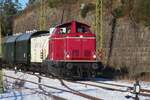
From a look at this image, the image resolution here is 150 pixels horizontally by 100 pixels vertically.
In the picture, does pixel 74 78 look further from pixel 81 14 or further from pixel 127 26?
pixel 81 14

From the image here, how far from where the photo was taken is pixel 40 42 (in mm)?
36000

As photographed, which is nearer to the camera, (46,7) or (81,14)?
(81,14)

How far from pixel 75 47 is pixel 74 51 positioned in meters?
0.23

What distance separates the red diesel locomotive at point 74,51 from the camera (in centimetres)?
2945

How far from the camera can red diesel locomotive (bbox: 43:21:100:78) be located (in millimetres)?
29453

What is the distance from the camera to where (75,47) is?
29.8 m

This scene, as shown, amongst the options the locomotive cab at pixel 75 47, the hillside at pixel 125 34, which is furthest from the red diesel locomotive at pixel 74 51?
the hillside at pixel 125 34

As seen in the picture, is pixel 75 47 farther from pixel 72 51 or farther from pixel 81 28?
pixel 81 28

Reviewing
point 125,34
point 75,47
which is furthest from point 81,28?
point 125,34

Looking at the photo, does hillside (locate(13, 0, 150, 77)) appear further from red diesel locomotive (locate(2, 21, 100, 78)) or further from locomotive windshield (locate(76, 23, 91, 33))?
locomotive windshield (locate(76, 23, 91, 33))

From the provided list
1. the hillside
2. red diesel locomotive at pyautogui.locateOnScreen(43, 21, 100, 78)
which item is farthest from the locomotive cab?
the hillside

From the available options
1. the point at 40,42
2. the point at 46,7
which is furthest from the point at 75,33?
the point at 46,7

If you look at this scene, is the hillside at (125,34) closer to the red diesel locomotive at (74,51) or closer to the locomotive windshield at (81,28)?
the red diesel locomotive at (74,51)

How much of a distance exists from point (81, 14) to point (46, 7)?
70.7 ft
